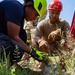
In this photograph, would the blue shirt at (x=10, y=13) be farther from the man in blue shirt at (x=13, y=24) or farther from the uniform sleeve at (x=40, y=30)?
the uniform sleeve at (x=40, y=30)

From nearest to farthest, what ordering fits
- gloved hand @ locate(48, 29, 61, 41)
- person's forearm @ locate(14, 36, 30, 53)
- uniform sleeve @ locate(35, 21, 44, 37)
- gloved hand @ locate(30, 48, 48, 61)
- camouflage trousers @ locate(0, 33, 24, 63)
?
1. camouflage trousers @ locate(0, 33, 24, 63)
2. person's forearm @ locate(14, 36, 30, 53)
3. gloved hand @ locate(30, 48, 48, 61)
4. gloved hand @ locate(48, 29, 61, 41)
5. uniform sleeve @ locate(35, 21, 44, 37)

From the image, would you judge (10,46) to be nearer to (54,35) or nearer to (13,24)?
(13,24)

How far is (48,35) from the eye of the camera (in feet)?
17.3

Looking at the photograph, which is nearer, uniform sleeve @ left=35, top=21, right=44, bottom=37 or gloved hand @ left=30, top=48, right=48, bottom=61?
gloved hand @ left=30, top=48, right=48, bottom=61

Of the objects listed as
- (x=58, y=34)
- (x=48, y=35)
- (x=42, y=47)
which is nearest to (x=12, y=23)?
(x=42, y=47)

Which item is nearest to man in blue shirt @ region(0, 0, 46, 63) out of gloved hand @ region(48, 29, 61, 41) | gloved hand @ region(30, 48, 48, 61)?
gloved hand @ region(30, 48, 48, 61)

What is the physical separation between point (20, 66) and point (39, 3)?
96 cm

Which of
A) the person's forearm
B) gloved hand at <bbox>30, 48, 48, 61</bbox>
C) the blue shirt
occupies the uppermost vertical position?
the blue shirt

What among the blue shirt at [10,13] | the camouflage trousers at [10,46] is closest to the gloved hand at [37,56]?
the camouflage trousers at [10,46]

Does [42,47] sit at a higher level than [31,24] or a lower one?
higher

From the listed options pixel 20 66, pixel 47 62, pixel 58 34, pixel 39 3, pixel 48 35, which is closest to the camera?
pixel 20 66

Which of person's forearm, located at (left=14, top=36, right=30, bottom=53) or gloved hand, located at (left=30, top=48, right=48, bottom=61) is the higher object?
person's forearm, located at (left=14, top=36, right=30, bottom=53)

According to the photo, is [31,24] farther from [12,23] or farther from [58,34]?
[12,23]

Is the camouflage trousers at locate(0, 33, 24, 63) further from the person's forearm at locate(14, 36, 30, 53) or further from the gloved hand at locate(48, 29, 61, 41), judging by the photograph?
the gloved hand at locate(48, 29, 61, 41)
